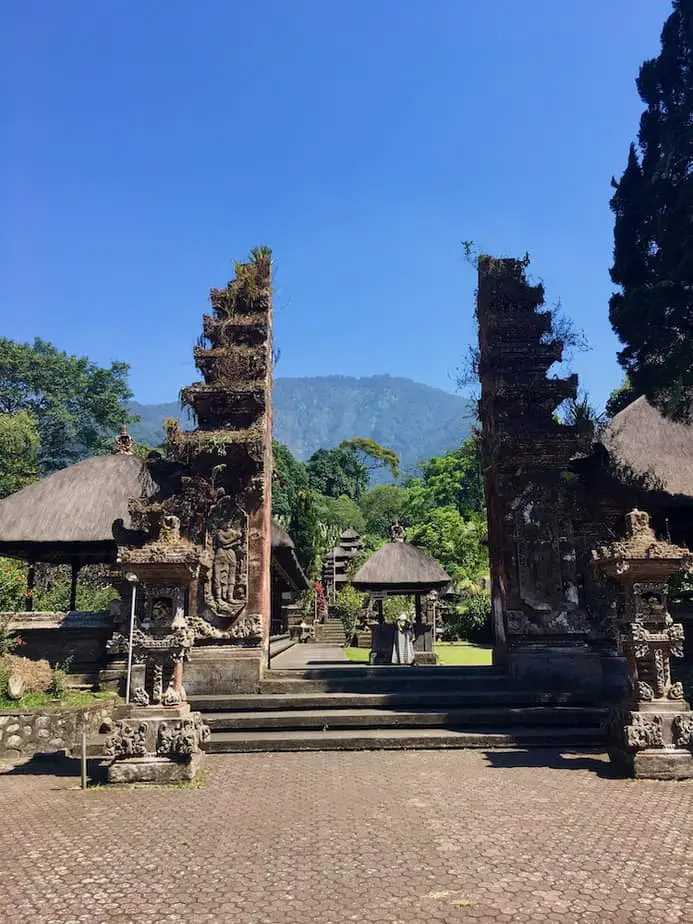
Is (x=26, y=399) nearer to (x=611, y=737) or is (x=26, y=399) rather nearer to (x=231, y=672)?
(x=231, y=672)

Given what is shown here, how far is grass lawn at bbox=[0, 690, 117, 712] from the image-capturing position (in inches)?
357

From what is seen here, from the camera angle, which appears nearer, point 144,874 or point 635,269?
point 144,874

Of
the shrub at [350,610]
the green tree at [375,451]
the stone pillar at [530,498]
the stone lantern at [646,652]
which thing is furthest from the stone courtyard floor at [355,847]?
the green tree at [375,451]

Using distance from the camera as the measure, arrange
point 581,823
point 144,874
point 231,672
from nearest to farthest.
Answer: point 144,874 < point 581,823 < point 231,672

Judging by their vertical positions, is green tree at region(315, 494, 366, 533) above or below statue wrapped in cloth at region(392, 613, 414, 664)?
above

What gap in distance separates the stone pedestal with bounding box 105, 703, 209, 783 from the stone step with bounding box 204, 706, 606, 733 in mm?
1741

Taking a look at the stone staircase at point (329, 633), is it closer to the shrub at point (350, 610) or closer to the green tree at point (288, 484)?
the shrub at point (350, 610)

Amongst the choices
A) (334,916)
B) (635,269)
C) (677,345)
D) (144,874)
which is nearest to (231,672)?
(144,874)

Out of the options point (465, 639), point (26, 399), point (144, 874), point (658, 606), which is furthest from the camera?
point (26, 399)

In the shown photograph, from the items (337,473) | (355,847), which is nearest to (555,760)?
(355,847)

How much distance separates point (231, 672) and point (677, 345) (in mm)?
9292

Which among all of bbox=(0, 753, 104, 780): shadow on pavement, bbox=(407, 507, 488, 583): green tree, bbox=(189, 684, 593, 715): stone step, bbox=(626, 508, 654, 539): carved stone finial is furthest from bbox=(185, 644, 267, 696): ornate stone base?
bbox=(407, 507, 488, 583): green tree

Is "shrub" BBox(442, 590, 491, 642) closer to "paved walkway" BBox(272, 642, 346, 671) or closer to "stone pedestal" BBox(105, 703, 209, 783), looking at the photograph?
"paved walkway" BBox(272, 642, 346, 671)

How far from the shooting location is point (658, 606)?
7887 millimetres
